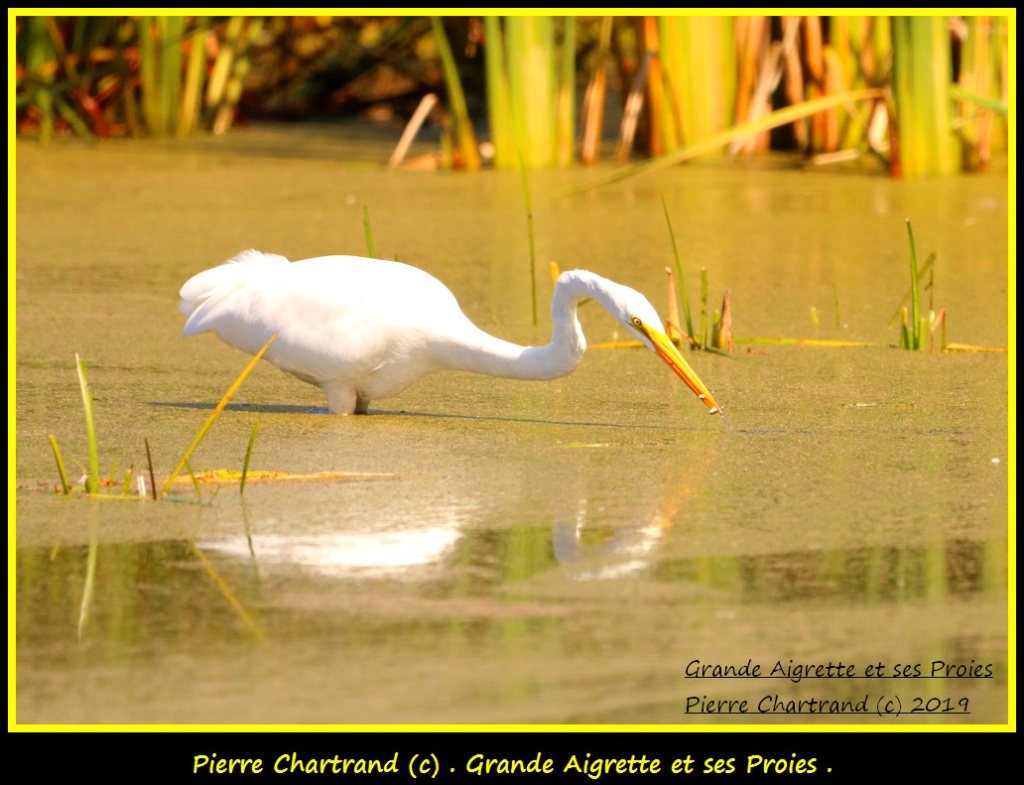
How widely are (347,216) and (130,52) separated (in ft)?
5.81

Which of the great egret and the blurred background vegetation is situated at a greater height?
the blurred background vegetation

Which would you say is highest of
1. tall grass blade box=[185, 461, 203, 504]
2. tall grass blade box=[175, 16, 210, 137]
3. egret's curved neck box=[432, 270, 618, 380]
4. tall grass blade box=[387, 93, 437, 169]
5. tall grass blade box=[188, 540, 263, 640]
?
tall grass blade box=[175, 16, 210, 137]

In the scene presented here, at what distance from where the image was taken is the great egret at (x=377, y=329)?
10.3ft

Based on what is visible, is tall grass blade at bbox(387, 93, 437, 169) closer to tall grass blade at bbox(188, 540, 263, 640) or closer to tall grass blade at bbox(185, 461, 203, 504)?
tall grass blade at bbox(185, 461, 203, 504)

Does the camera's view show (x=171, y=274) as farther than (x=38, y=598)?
Yes

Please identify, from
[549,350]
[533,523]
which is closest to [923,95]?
[549,350]

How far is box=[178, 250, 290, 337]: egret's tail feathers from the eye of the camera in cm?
337

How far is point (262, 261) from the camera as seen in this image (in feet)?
11.3

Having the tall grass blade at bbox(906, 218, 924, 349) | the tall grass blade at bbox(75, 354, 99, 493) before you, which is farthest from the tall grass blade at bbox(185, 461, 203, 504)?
the tall grass blade at bbox(906, 218, 924, 349)

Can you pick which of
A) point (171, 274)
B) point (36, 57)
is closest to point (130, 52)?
point (36, 57)

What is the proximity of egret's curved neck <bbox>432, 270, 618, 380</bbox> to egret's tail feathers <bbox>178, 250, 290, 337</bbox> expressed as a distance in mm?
449

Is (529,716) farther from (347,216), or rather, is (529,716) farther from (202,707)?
(347,216)

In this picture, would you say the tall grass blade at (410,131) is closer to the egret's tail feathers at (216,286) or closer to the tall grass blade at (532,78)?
the tall grass blade at (532,78)

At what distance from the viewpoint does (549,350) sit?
3.17m
